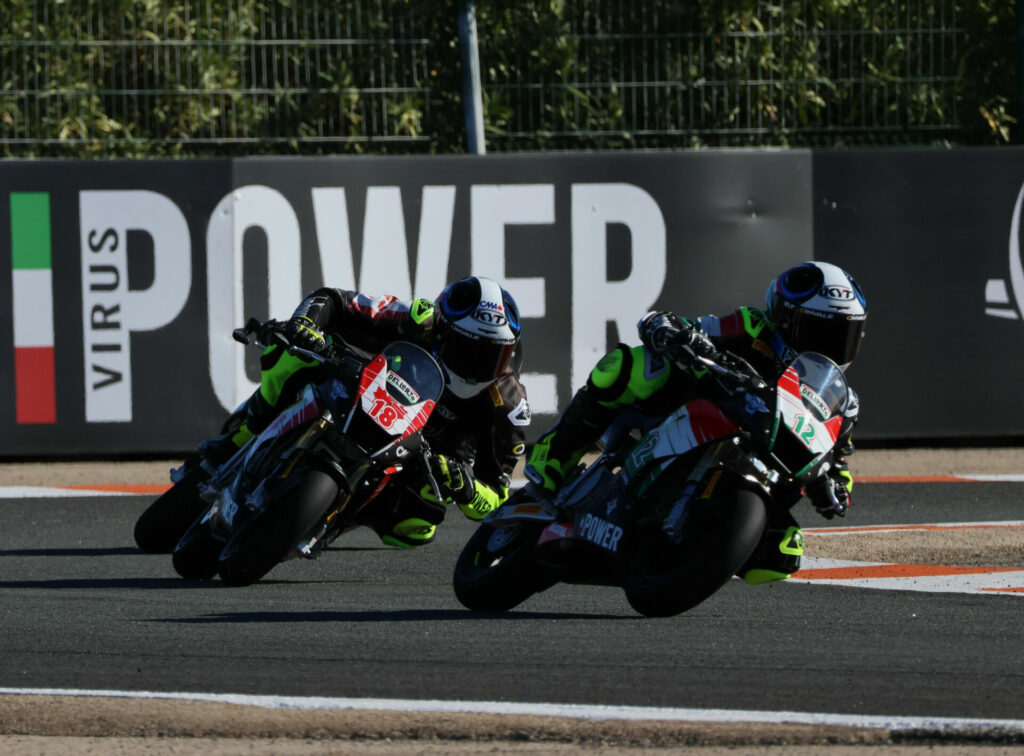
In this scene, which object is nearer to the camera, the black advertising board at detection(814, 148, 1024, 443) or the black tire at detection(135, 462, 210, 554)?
the black tire at detection(135, 462, 210, 554)

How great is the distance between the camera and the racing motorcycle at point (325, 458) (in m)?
6.45

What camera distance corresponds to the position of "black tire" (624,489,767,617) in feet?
18.1

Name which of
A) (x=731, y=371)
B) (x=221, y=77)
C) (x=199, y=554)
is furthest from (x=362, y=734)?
(x=221, y=77)

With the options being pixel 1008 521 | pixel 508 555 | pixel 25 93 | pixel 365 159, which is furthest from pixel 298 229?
pixel 508 555

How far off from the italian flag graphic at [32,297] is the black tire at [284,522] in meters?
4.84

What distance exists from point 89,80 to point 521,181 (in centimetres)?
310

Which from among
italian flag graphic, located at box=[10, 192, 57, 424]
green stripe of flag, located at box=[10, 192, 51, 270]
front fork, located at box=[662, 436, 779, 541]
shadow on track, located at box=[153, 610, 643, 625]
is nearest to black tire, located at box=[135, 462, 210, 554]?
shadow on track, located at box=[153, 610, 643, 625]

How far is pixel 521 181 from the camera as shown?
11.4m

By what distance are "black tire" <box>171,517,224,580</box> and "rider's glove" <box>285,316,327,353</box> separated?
0.85 m

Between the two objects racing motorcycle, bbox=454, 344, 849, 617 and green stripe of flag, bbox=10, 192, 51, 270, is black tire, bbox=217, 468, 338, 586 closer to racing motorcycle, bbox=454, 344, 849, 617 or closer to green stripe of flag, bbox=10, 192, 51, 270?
racing motorcycle, bbox=454, 344, 849, 617

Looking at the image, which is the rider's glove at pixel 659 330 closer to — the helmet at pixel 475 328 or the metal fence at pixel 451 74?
the helmet at pixel 475 328

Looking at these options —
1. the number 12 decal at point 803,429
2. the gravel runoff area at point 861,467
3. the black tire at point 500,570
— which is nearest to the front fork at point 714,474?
the number 12 decal at point 803,429

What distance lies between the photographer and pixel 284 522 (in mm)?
6387

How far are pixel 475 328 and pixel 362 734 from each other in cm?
260
